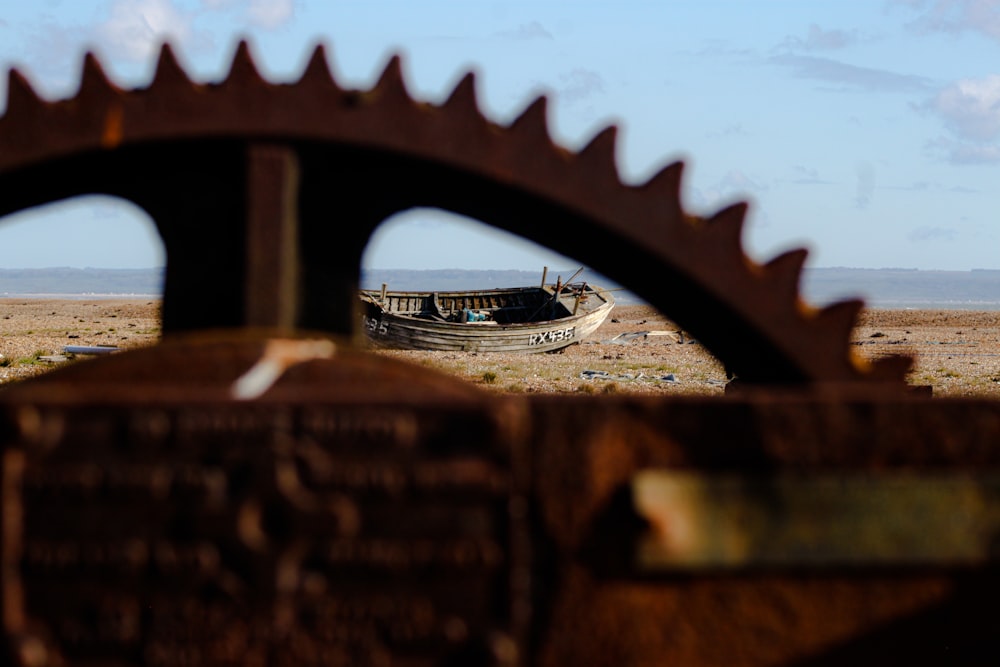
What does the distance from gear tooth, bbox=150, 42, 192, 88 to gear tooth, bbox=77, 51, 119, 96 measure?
12 cm

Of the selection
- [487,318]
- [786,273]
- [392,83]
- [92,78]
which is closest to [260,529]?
[392,83]

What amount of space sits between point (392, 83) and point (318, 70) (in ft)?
0.67

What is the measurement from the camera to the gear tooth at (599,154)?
2.82 metres

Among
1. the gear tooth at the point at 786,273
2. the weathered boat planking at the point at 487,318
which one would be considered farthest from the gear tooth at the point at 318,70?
the weathered boat planking at the point at 487,318

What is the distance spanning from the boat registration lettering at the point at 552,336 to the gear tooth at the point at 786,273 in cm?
2504

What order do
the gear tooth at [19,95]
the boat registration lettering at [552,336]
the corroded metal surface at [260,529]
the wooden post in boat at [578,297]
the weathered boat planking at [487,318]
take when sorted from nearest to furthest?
1. the corroded metal surface at [260,529]
2. the gear tooth at [19,95]
3. the weathered boat planking at [487,318]
4. the boat registration lettering at [552,336]
5. the wooden post in boat at [578,297]

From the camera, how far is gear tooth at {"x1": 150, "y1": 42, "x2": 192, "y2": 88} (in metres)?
2.82

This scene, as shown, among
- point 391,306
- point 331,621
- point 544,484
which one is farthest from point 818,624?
point 391,306

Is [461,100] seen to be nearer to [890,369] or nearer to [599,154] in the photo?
[599,154]

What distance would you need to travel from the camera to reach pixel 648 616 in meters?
2.37

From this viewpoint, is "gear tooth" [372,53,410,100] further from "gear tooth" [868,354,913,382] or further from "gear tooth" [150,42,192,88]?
"gear tooth" [868,354,913,382]

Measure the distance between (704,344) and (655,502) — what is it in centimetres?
113

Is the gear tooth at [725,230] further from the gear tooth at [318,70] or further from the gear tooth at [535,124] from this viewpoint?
the gear tooth at [318,70]

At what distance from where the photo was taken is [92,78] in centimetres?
281
